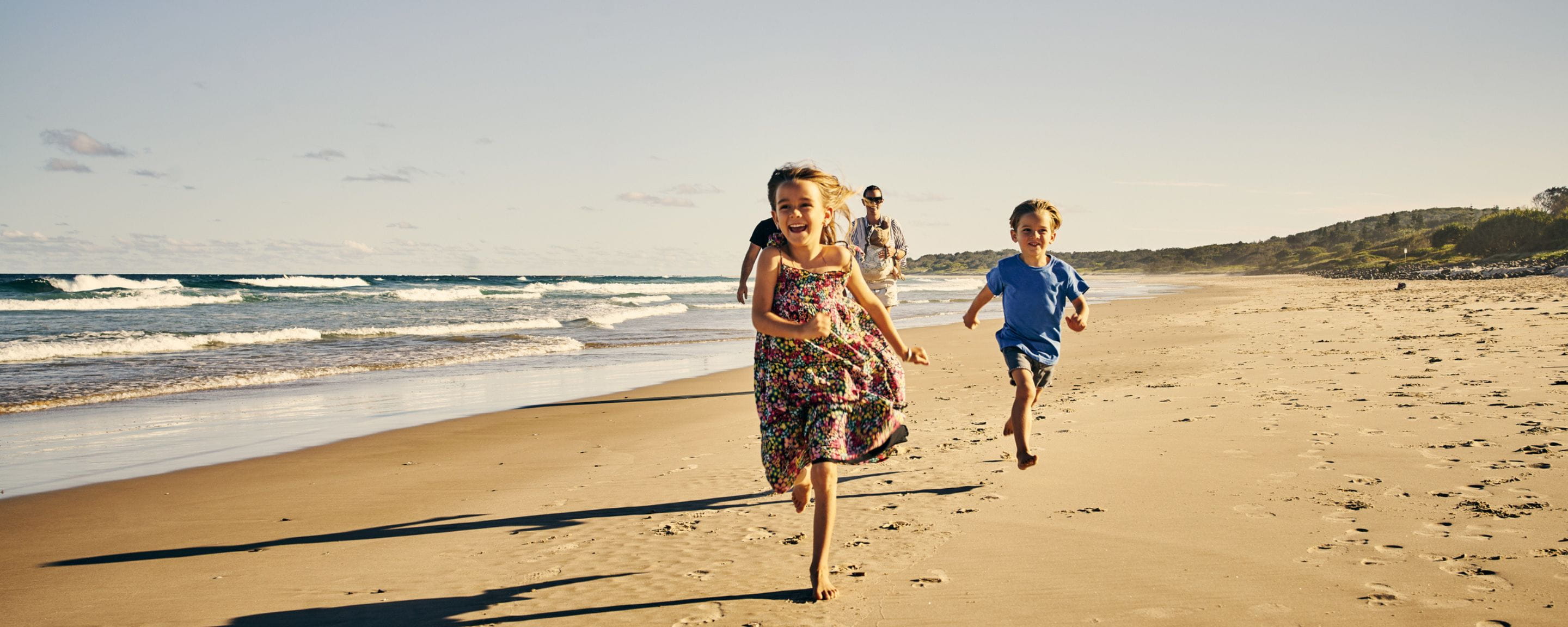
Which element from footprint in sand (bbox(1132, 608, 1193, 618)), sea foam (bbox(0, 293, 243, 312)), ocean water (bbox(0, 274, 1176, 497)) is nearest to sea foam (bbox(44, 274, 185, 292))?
sea foam (bbox(0, 293, 243, 312))

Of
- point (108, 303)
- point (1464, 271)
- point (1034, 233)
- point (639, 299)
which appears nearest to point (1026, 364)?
point (1034, 233)

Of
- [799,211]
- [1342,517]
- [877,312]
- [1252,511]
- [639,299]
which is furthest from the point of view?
[639,299]

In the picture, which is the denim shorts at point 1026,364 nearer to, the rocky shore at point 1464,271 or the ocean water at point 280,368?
the ocean water at point 280,368

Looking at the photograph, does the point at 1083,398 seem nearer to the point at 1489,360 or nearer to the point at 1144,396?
the point at 1144,396

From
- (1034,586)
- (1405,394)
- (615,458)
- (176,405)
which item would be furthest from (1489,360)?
(176,405)

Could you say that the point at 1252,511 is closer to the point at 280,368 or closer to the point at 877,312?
the point at 877,312

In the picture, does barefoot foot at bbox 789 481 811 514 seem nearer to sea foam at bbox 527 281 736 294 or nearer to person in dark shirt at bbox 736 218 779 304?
person in dark shirt at bbox 736 218 779 304

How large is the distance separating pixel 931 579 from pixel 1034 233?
2.37 m

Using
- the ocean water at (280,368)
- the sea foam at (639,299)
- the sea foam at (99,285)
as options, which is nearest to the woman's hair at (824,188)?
the ocean water at (280,368)

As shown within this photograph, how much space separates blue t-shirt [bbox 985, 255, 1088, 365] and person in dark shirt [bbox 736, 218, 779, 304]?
4.93 feet

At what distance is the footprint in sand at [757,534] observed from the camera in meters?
3.88

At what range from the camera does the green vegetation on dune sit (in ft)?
172

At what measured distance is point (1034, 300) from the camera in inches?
195

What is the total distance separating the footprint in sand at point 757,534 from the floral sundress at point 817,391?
2.30ft
